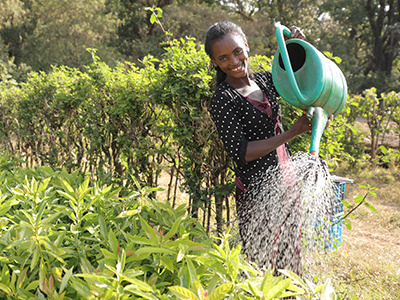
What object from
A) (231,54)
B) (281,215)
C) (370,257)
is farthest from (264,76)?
(370,257)

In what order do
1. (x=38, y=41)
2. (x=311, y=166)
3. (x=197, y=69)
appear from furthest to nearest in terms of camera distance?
(x=38, y=41) < (x=197, y=69) < (x=311, y=166)

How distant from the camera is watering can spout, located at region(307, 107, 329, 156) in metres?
1.57

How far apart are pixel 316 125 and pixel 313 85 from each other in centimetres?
21

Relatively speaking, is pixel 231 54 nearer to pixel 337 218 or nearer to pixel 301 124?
pixel 301 124

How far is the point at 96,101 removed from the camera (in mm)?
3533

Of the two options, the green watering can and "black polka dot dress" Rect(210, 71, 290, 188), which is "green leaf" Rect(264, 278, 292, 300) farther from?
"black polka dot dress" Rect(210, 71, 290, 188)

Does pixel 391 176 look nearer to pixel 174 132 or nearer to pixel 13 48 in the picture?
pixel 174 132

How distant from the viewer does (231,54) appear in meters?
1.88

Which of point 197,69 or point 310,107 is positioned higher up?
point 197,69

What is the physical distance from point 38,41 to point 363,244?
855 inches

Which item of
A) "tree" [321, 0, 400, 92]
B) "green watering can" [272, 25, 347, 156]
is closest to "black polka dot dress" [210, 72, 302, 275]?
"green watering can" [272, 25, 347, 156]

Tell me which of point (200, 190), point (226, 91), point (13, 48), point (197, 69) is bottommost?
point (200, 190)

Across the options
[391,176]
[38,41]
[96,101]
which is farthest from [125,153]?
[38,41]

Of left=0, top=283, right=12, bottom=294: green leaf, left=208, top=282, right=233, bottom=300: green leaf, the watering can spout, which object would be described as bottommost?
left=0, top=283, right=12, bottom=294: green leaf
